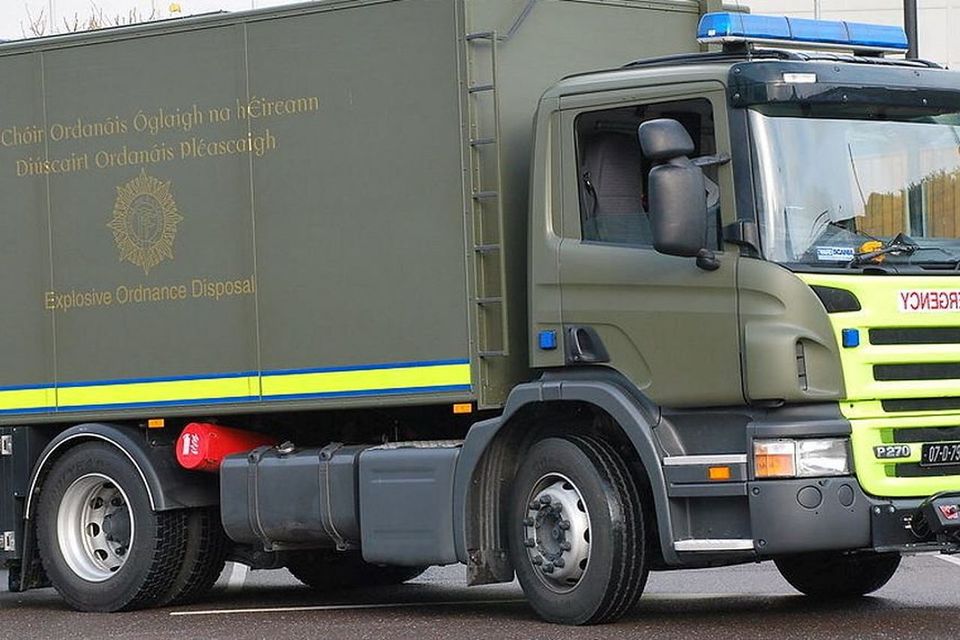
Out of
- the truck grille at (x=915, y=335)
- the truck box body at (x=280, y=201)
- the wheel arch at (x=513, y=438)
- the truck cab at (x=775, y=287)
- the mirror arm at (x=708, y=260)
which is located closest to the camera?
the truck cab at (x=775, y=287)

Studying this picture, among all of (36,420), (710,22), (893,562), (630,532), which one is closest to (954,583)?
(893,562)

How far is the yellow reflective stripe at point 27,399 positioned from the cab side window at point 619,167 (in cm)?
404

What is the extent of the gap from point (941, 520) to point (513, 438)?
98.0 inches

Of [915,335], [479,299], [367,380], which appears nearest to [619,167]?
[479,299]

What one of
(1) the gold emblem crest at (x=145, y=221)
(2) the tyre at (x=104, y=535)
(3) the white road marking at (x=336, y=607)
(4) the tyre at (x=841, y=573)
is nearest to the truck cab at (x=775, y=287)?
(4) the tyre at (x=841, y=573)

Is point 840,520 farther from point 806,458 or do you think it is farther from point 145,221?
point 145,221

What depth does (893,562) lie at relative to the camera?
12305 mm

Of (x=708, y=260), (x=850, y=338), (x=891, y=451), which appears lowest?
(x=891, y=451)

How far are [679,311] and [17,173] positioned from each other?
4888mm

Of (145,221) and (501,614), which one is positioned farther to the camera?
(145,221)

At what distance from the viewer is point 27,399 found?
13406mm

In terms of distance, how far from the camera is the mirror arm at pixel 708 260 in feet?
34.3

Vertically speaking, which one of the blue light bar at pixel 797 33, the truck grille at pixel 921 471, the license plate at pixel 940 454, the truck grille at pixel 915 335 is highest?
the blue light bar at pixel 797 33

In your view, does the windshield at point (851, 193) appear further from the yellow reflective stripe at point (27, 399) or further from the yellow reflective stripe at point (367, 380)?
the yellow reflective stripe at point (27, 399)
